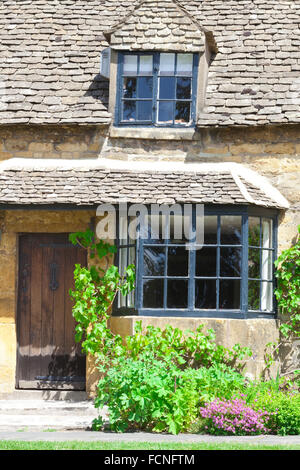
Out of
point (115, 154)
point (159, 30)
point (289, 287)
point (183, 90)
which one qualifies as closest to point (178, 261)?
point (289, 287)

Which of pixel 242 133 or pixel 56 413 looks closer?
pixel 56 413

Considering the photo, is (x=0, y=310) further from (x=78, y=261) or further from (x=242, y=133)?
(x=242, y=133)

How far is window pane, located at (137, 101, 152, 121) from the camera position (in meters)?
12.9

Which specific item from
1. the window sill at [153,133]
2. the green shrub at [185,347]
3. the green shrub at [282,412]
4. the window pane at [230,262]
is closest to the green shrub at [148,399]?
the green shrub at [282,412]

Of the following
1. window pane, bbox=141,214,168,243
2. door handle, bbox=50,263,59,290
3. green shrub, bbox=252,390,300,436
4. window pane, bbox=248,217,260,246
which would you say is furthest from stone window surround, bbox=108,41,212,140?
green shrub, bbox=252,390,300,436

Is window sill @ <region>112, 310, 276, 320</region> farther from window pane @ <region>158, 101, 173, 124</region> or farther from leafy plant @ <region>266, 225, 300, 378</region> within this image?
window pane @ <region>158, 101, 173, 124</region>

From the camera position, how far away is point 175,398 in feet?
33.0

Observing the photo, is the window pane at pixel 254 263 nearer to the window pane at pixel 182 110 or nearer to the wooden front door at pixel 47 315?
the window pane at pixel 182 110

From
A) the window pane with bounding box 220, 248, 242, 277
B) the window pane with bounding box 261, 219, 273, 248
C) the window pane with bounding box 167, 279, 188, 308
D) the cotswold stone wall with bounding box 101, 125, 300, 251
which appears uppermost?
the cotswold stone wall with bounding box 101, 125, 300, 251

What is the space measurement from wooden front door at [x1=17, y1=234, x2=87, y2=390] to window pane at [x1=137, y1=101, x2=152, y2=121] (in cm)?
223

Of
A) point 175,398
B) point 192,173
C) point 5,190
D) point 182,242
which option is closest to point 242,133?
point 192,173

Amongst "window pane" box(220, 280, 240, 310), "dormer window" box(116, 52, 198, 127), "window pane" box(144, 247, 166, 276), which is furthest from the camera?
"dormer window" box(116, 52, 198, 127)

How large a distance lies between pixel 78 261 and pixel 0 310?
142 centimetres

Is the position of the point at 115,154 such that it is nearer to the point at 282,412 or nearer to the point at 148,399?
the point at 148,399
